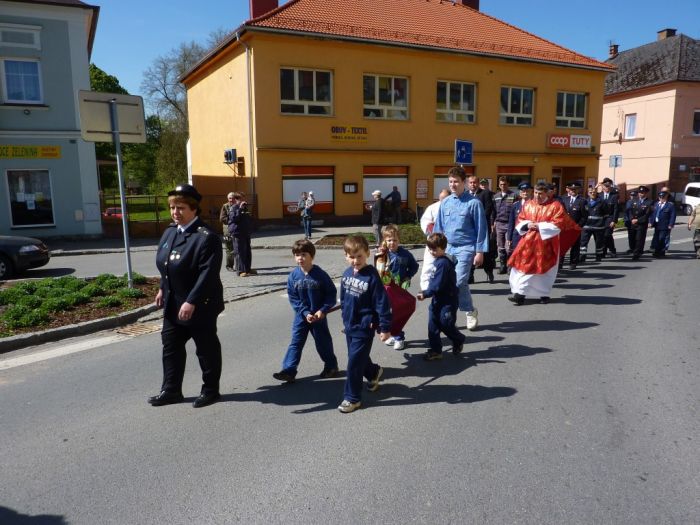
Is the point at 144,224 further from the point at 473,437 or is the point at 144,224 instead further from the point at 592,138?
the point at 592,138

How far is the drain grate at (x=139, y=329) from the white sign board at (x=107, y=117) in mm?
3089

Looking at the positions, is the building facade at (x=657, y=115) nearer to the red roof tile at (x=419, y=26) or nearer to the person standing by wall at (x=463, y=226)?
the red roof tile at (x=419, y=26)

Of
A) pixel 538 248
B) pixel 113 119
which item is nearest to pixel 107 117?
pixel 113 119

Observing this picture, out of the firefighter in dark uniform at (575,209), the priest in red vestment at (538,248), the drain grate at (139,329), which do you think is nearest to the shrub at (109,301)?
the drain grate at (139,329)

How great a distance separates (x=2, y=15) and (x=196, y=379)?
694 inches

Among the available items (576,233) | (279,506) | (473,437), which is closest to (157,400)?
(279,506)

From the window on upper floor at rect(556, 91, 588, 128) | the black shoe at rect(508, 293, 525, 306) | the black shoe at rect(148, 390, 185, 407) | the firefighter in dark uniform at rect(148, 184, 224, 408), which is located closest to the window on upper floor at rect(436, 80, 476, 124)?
the window on upper floor at rect(556, 91, 588, 128)

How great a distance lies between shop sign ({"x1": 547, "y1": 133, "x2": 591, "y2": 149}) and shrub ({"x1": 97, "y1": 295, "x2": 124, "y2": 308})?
23.9 metres

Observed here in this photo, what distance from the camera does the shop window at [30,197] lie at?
58.7 feet

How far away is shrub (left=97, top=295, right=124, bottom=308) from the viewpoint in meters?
8.04

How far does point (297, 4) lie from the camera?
75.6 ft

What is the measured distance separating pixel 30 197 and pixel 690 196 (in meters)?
31.7

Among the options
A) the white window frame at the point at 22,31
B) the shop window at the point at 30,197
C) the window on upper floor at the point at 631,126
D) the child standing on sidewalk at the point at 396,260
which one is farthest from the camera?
the window on upper floor at the point at 631,126

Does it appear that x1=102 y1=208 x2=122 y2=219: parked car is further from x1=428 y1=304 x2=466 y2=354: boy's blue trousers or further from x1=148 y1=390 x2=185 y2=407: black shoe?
x1=428 y1=304 x2=466 y2=354: boy's blue trousers
